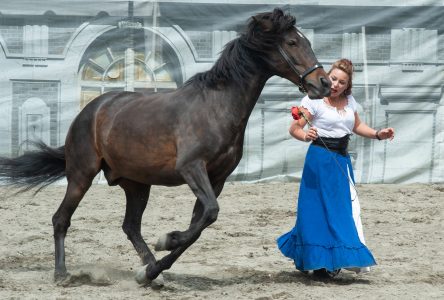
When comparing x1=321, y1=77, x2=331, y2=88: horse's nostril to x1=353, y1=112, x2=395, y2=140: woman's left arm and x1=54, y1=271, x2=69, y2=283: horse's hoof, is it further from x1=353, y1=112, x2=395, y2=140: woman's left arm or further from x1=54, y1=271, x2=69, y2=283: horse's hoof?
x1=54, y1=271, x2=69, y2=283: horse's hoof

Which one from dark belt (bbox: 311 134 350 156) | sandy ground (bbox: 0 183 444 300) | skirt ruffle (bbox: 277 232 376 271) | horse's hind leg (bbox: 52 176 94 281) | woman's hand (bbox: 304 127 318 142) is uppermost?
woman's hand (bbox: 304 127 318 142)

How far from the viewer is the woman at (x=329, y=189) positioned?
6.00 meters

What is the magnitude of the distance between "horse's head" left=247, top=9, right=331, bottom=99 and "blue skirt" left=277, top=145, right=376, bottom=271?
67 centimetres

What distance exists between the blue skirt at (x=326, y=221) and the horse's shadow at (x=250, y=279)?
Result: 15cm

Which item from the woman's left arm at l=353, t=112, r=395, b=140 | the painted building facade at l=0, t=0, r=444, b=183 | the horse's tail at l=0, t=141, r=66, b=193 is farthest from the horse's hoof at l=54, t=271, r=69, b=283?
the painted building facade at l=0, t=0, r=444, b=183

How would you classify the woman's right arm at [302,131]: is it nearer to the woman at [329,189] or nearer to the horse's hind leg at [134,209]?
the woman at [329,189]

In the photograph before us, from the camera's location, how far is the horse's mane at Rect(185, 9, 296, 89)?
5750 mm

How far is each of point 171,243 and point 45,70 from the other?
5.98 metres

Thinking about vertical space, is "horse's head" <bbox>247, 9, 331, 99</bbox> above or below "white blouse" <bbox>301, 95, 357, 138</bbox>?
above

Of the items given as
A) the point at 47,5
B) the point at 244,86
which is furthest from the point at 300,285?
the point at 47,5

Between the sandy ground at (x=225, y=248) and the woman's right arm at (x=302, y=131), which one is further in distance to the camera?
the woman's right arm at (x=302, y=131)

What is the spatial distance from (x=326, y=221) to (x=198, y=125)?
3.74ft

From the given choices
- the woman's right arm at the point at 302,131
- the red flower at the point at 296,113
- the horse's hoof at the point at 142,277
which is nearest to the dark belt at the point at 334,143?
the woman's right arm at the point at 302,131

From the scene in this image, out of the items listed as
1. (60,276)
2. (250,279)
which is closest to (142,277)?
(60,276)
